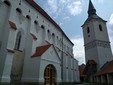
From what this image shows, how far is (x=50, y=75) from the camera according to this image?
13.9m

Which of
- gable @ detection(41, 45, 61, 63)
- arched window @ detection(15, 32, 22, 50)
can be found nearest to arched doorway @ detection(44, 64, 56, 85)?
gable @ detection(41, 45, 61, 63)

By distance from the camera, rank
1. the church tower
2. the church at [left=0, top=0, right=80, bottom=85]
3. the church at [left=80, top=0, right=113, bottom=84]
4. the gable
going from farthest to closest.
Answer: the church tower < the church at [left=80, top=0, right=113, bottom=84] < the gable < the church at [left=0, top=0, right=80, bottom=85]

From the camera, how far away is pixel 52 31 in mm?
20688

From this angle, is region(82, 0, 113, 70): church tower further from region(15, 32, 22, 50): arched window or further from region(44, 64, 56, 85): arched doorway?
region(15, 32, 22, 50): arched window

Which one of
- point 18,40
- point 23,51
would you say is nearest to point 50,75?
point 23,51

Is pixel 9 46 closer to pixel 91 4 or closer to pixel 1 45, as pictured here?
pixel 1 45

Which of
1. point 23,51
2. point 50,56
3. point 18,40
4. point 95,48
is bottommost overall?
point 50,56

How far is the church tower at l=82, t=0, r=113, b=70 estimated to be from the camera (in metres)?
29.2

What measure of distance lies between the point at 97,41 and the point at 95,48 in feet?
6.85

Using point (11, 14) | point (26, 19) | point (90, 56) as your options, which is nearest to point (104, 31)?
point (90, 56)

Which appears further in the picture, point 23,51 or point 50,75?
point 50,75

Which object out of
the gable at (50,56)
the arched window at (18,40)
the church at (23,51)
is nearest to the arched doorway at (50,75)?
the church at (23,51)

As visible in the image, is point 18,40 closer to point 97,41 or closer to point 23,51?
point 23,51

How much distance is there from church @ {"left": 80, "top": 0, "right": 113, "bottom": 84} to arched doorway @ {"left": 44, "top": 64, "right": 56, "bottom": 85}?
50.8ft
